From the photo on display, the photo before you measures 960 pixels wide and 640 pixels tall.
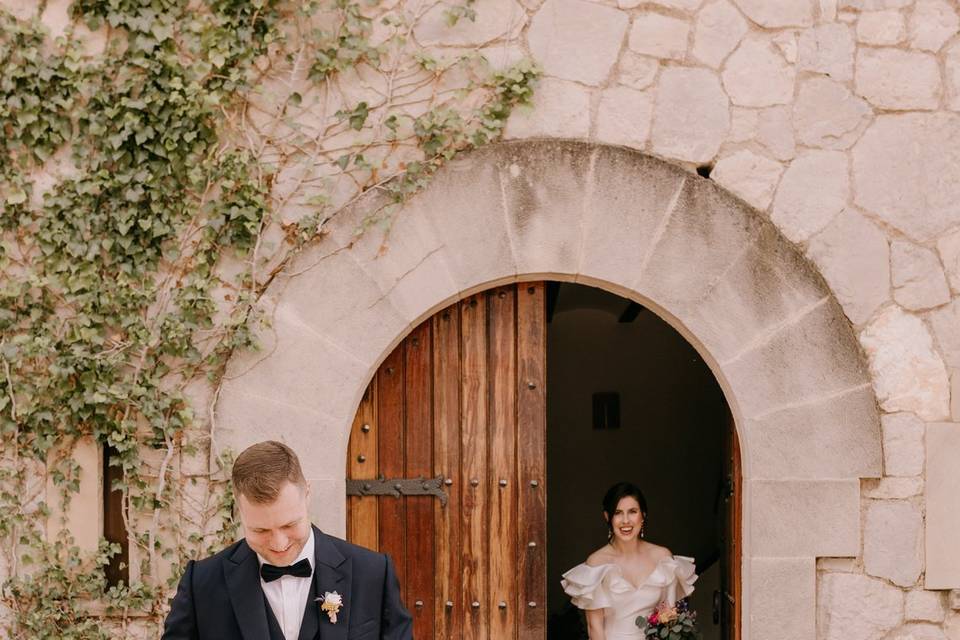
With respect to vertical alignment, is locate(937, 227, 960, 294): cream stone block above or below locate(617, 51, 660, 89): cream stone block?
below

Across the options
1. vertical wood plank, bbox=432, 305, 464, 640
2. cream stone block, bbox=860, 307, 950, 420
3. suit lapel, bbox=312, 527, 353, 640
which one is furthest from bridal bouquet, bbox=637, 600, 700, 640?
suit lapel, bbox=312, 527, 353, 640

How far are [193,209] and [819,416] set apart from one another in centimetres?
257

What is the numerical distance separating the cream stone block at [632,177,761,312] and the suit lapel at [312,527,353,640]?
69.6 inches

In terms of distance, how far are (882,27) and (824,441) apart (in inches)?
65.0

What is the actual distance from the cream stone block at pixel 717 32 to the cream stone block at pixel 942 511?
169 centimetres

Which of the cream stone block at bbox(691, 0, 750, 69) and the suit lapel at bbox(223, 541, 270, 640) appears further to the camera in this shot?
the cream stone block at bbox(691, 0, 750, 69)

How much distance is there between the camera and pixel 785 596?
14.0ft

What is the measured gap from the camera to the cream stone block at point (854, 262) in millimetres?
4281

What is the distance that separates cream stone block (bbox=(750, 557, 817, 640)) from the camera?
168 inches

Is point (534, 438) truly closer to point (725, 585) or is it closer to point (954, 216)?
point (725, 585)

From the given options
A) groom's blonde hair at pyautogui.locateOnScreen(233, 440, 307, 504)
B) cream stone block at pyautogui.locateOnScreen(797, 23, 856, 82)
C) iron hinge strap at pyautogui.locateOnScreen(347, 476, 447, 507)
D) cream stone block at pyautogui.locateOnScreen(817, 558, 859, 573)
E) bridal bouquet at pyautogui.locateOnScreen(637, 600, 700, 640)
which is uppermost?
cream stone block at pyautogui.locateOnScreen(797, 23, 856, 82)

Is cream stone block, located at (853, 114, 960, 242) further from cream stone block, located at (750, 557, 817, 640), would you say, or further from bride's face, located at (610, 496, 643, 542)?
bride's face, located at (610, 496, 643, 542)

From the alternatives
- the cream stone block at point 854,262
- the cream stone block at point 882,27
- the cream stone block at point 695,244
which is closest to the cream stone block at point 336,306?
the cream stone block at point 695,244

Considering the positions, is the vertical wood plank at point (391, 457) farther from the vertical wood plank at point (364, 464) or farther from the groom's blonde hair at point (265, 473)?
the groom's blonde hair at point (265, 473)
